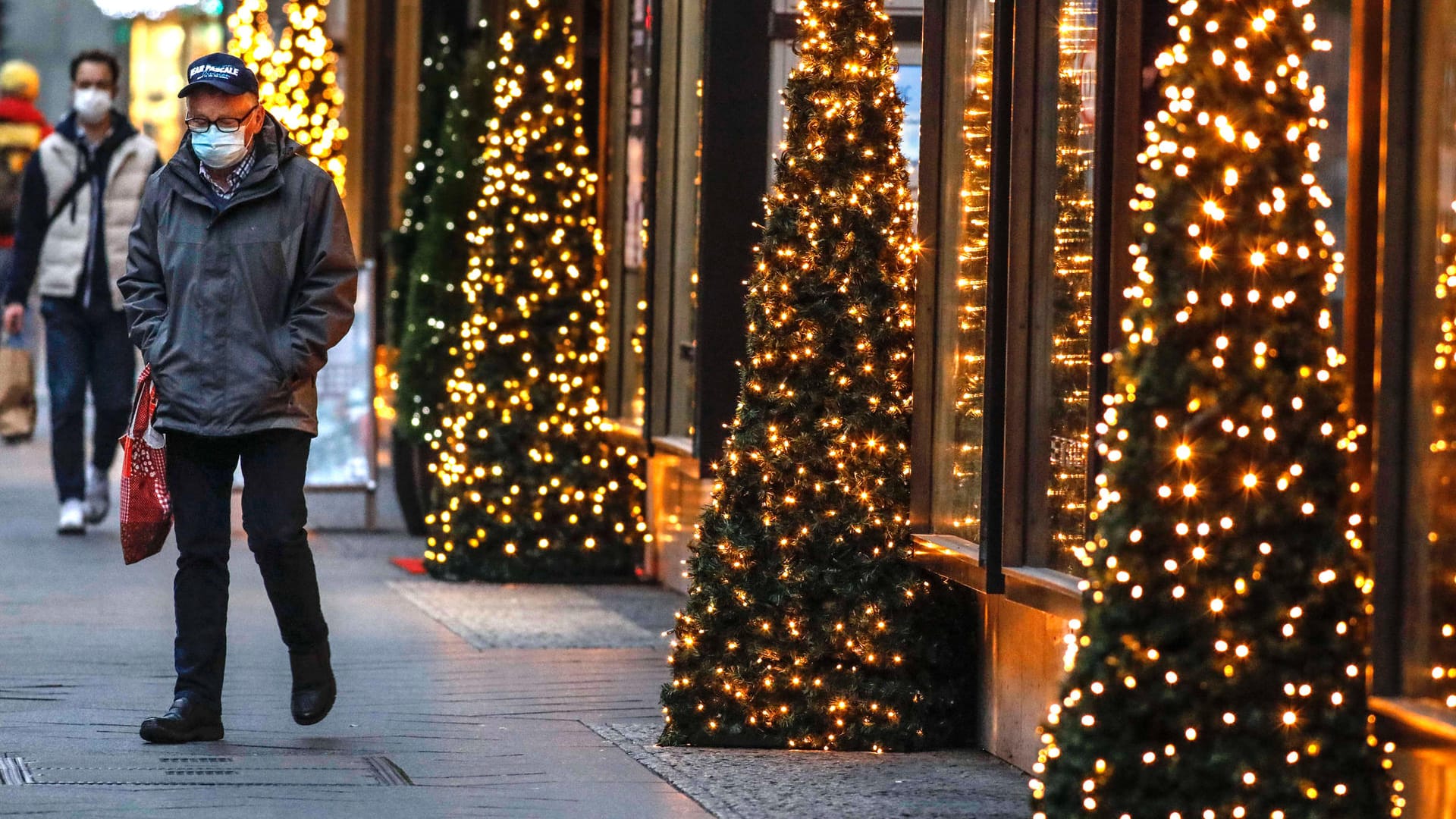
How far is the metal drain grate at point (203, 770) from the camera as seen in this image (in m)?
6.52

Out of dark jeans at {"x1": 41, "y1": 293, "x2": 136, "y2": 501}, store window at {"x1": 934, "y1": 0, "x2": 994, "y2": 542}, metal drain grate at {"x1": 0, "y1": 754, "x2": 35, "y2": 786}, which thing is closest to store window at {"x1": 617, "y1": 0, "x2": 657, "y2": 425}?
dark jeans at {"x1": 41, "y1": 293, "x2": 136, "y2": 501}

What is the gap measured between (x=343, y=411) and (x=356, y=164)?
563cm

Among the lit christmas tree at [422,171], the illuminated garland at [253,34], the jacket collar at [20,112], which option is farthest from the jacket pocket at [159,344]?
the jacket collar at [20,112]

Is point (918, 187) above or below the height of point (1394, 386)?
above

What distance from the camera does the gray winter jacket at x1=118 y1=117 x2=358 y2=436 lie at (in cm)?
700

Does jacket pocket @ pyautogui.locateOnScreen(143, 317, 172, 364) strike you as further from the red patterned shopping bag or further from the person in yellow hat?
the person in yellow hat

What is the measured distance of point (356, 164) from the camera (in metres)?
19.0

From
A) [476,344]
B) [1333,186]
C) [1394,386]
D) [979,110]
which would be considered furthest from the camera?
[476,344]

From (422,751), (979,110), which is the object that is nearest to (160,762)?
(422,751)

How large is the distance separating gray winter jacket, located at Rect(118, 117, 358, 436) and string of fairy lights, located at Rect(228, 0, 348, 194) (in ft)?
21.9

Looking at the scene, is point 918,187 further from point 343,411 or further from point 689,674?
point 343,411

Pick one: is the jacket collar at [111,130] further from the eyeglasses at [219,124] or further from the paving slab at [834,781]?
the paving slab at [834,781]

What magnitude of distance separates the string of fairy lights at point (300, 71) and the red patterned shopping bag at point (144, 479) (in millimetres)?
6739

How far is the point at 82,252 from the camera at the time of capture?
12406 millimetres
